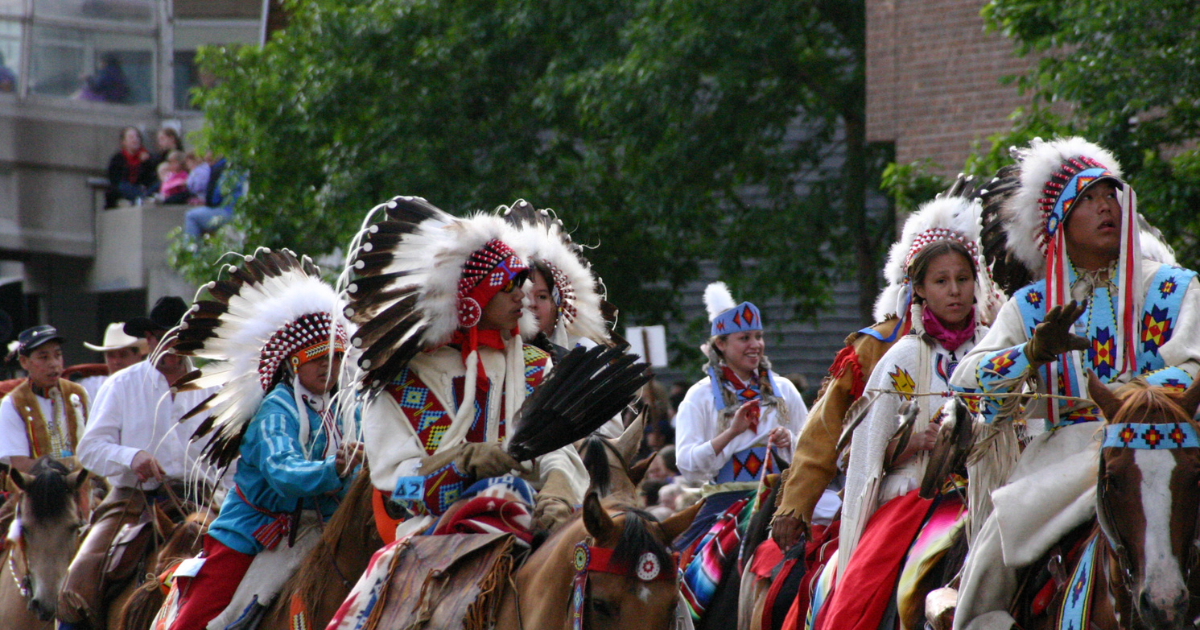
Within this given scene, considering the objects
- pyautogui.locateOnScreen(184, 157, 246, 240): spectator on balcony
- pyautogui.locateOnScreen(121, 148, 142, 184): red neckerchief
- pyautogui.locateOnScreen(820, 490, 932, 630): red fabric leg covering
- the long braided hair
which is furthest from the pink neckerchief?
pyautogui.locateOnScreen(121, 148, 142, 184): red neckerchief

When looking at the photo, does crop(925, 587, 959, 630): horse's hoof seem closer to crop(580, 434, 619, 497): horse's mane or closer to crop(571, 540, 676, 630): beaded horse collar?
crop(571, 540, 676, 630): beaded horse collar

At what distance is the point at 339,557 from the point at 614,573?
210cm

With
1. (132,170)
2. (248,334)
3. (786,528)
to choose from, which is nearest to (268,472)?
(248,334)

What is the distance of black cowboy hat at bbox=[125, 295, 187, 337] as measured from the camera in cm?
921

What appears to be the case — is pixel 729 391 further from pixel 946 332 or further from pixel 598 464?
pixel 598 464

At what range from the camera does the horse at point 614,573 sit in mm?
4406

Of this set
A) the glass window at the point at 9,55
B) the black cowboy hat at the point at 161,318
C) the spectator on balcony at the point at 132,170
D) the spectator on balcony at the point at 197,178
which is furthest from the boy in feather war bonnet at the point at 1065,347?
the glass window at the point at 9,55

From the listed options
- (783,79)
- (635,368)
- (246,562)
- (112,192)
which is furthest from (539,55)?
(635,368)

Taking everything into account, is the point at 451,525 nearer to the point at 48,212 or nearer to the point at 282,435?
the point at 282,435

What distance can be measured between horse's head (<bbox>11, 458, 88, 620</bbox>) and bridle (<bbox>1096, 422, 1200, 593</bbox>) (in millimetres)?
6889

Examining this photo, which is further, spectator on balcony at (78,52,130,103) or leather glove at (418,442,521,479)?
spectator on balcony at (78,52,130,103)

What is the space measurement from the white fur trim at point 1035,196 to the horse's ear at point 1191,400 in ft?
3.57

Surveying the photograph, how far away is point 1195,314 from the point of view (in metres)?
4.49

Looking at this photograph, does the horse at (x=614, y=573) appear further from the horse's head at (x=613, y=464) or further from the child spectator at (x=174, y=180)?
Result: the child spectator at (x=174, y=180)
